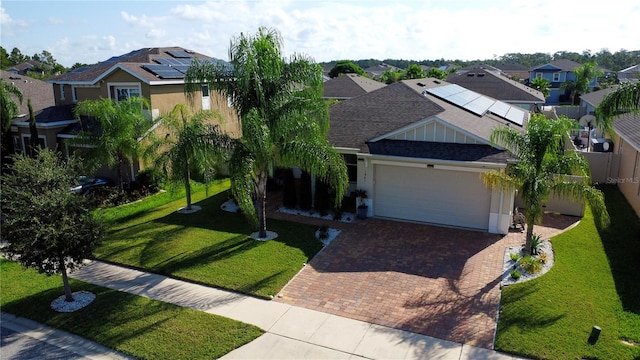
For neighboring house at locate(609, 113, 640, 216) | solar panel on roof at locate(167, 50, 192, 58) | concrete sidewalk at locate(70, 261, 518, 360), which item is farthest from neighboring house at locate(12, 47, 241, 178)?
neighboring house at locate(609, 113, 640, 216)

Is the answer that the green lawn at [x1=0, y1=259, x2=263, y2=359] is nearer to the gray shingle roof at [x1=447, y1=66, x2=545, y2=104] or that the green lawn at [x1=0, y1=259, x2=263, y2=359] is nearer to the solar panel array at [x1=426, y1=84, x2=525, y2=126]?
the solar panel array at [x1=426, y1=84, x2=525, y2=126]

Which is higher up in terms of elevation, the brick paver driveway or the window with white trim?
the window with white trim

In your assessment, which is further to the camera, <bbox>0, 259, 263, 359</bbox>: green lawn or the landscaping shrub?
the landscaping shrub

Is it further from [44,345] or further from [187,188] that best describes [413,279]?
[187,188]

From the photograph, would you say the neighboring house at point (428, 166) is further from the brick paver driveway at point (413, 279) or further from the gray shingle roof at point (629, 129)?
the gray shingle roof at point (629, 129)

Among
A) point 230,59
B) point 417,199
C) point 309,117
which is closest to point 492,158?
point 417,199

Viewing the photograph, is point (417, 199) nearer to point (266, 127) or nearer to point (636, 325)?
point (266, 127)
